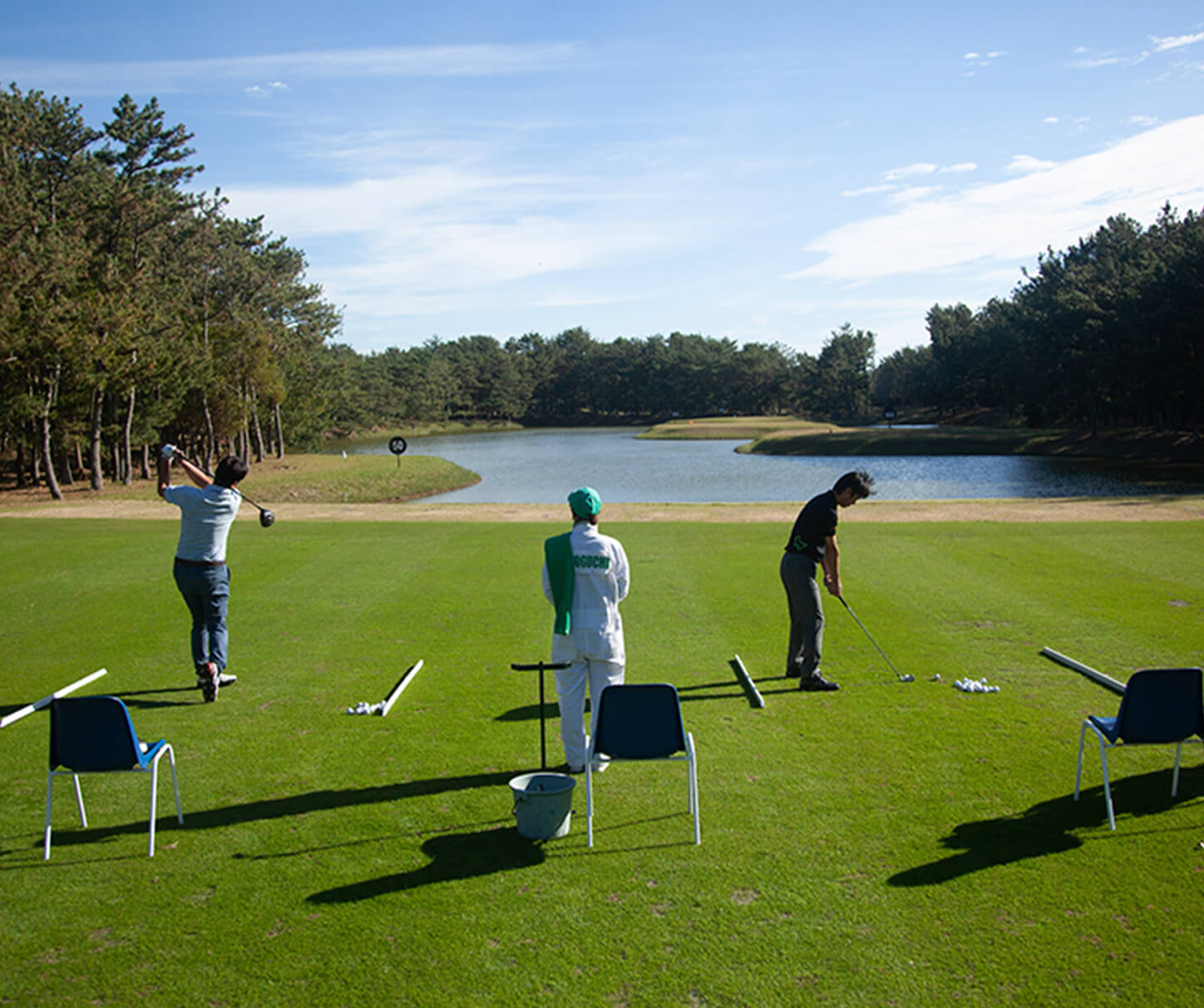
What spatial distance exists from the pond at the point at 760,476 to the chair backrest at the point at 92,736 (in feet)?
104

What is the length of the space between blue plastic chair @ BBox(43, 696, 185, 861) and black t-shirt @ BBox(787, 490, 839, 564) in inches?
233

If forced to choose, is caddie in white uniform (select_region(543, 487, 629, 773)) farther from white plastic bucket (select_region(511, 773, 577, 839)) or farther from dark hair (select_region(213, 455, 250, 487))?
dark hair (select_region(213, 455, 250, 487))

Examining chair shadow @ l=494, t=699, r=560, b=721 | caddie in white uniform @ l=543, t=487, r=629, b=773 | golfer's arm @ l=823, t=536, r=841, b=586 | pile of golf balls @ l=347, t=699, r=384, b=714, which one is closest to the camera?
caddie in white uniform @ l=543, t=487, r=629, b=773

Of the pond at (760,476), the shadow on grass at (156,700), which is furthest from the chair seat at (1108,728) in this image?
the pond at (760,476)

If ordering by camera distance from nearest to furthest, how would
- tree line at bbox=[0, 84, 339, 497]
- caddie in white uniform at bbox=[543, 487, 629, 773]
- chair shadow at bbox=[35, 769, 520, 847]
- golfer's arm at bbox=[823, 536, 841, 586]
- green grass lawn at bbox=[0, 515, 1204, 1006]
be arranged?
green grass lawn at bbox=[0, 515, 1204, 1006] < chair shadow at bbox=[35, 769, 520, 847] < caddie in white uniform at bbox=[543, 487, 629, 773] < golfer's arm at bbox=[823, 536, 841, 586] < tree line at bbox=[0, 84, 339, 497]

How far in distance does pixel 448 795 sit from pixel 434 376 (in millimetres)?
144761

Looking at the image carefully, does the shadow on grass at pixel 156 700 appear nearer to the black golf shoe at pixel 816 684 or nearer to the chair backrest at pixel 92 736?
the chair backrest at pixel 92 736

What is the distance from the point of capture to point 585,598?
6488mm

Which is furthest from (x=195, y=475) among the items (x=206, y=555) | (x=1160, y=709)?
(x=1160, y=709)

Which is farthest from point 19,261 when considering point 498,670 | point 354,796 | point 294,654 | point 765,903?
point 765,903

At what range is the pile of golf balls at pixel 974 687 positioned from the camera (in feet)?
28.9

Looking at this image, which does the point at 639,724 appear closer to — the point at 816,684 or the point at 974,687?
the point at 816,684

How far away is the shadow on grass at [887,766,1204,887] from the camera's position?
5.39 m

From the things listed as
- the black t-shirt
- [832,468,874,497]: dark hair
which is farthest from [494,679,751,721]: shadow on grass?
[832,468,874,497]: dark hair
